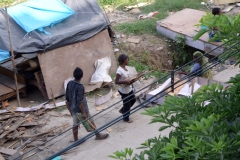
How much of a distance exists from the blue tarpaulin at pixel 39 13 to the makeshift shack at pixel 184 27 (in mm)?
3154

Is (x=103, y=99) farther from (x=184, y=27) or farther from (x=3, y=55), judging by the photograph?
(x=184, y=27)

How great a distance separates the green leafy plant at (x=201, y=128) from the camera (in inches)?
101

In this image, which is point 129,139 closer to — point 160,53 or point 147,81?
point 147,81

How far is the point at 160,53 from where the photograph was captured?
11.4m

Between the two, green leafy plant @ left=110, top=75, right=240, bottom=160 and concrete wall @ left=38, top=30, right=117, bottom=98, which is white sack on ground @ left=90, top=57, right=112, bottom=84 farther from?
green leafy plant @ left=110, top=75, right=240, bottom=160

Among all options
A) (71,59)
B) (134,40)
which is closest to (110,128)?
(71,59)

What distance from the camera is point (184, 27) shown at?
11828mm

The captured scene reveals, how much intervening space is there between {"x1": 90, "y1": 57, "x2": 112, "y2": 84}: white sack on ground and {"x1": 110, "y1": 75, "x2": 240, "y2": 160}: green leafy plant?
625 centimetres

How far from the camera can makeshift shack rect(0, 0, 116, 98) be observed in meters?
9.20

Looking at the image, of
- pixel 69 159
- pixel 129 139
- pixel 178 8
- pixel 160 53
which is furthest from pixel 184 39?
pixel 69 159

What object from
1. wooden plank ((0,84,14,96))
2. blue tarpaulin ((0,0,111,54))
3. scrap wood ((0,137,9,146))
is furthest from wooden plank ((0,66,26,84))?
scrap wood ((0,137,9,146))

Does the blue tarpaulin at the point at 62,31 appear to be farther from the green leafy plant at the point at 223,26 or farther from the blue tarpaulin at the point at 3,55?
the green leafy plant at the point at 223,26

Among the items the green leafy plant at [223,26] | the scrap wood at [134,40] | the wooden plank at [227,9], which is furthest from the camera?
the wooden plank at [227,9]

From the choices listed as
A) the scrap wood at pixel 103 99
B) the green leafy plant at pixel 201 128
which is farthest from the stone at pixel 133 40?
the green leafy plant at pixel 201 128
